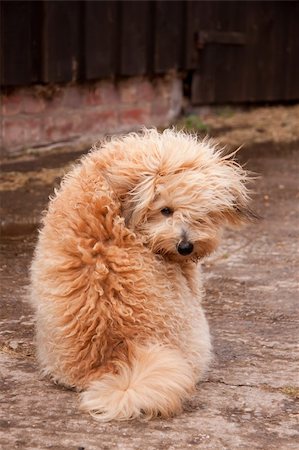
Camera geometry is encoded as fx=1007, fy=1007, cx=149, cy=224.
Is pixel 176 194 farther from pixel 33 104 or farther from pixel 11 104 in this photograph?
pixel 33 104

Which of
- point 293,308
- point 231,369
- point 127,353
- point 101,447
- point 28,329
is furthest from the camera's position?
point 293,308

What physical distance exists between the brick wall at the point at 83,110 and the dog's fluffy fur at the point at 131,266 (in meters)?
5.07

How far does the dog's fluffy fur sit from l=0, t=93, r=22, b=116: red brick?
4.94 metres

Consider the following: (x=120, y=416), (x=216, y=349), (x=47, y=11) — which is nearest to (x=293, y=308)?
(x=216, y=349)

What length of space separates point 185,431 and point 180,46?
24.6 ft

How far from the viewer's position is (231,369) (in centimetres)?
468

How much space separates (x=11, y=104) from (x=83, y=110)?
98cm

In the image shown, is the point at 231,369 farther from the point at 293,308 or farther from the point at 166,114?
the point at 166,114

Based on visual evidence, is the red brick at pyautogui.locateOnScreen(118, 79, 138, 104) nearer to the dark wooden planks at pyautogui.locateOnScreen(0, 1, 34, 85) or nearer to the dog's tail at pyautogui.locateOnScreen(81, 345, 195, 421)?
the dark wooden planks at pyautogui.locateOnScreen(0, 1, 34, 85)

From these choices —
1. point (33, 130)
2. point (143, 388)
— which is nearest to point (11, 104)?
point (33, 130)

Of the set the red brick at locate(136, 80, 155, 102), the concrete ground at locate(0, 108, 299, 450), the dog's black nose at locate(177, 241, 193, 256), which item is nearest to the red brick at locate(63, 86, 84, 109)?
the red brick at locate(136, 80, 155, 102)

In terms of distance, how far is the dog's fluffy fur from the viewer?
13.3ft

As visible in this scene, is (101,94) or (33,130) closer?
(33,130)

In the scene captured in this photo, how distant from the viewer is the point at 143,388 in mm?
3932
